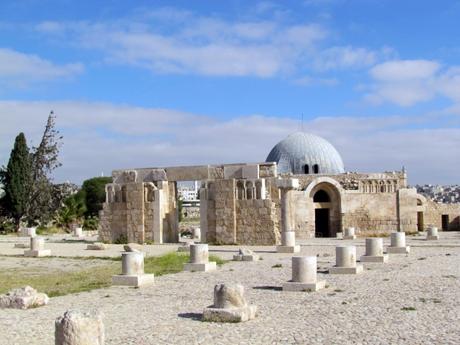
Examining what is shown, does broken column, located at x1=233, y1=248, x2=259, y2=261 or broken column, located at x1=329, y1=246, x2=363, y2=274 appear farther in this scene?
broken column, located at x1=233, y1=248, x2=259, y2=261

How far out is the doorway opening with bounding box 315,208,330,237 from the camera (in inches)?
1468

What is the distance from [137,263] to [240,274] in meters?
2.74

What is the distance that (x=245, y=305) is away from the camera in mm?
8414

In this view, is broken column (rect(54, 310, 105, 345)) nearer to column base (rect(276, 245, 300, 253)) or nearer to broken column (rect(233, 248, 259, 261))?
broken column (rect(233, 248, 259, 261))

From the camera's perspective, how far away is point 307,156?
139 ft

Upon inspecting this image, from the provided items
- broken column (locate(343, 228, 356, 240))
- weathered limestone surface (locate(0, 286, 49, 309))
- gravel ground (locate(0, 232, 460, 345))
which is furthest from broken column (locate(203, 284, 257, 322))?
broken column (locate(343, 228, 356, 240))

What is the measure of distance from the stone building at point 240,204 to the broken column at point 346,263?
899 cm

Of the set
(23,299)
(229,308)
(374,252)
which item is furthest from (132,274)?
(374,252)

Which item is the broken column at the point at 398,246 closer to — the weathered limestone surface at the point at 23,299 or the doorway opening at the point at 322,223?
the weathered limestone surface at the point at 23,299

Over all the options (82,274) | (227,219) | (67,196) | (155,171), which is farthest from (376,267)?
(67,196)

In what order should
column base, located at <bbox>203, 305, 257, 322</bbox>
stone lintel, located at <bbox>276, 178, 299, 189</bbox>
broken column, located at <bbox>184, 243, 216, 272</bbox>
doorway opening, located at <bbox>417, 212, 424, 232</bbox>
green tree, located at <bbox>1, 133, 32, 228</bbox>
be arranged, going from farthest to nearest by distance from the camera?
green tree, located at <bbox>1, 133, 32, 228</bbox> → doorway opening, located at <bbox>417, 212, 424, 232</bbox> → stone lintel, located at <bbox>276, 178, 299, 189</bbox> → broken column, located at <bbox>184, 243, 216, 272</bbox> → column base, located at <bbox>203, 305, 257, 322</bbox>

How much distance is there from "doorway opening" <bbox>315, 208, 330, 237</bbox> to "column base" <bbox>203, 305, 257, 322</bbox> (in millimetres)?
29312

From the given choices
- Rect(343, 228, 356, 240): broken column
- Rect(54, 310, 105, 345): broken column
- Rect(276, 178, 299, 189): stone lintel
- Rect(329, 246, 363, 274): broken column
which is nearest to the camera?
Rect(54, 310, 105, 345): broken column

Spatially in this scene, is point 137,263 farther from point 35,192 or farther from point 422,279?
point 35,192
